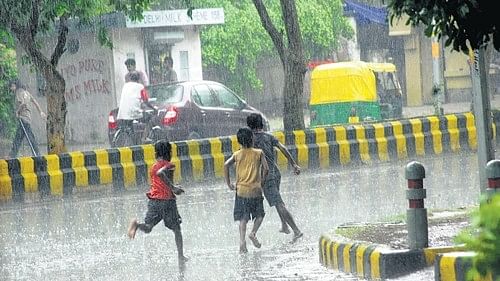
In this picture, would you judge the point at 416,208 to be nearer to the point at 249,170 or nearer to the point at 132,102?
the point at 249,170

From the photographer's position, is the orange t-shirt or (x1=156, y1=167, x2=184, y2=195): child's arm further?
the orange t-shirt

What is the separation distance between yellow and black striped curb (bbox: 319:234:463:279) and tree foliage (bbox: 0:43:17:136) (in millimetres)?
20275

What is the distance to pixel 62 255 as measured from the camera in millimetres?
12609

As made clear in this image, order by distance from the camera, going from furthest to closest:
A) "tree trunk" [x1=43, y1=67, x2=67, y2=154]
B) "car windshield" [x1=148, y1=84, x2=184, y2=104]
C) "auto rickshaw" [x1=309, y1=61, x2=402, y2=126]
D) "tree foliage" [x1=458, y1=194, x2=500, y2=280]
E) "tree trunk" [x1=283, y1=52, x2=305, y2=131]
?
"auto rickshaw" [x1=309, y1=61, x2=402, y2=126]
"car windshield" [x1=148, y1=84, x2=184, y2=104]
"tree trunk" [x1=283, y1=52, x2=305, y2=131]
"tree trunk" [x1=43, y1=67, x2=67, y2=154]
"tree foliage" [x1=458, y1=194, x2=500, y2=280]

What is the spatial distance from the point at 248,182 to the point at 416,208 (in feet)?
9.64

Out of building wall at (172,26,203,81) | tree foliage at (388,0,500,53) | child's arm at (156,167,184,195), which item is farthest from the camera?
building wall at (172,26,203,81)

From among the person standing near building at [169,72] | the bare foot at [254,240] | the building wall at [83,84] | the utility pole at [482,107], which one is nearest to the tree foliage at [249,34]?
the building wall at [83,84]

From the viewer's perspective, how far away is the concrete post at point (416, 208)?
934 cm

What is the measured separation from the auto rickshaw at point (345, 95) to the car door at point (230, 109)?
7150mm

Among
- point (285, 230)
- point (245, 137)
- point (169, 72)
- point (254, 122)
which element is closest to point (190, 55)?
point (169, 72)

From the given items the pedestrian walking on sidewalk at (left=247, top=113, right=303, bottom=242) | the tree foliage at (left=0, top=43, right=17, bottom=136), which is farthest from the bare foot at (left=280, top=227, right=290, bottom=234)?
the tree foliage at (left=0, top=43, right=17, bottom=136)

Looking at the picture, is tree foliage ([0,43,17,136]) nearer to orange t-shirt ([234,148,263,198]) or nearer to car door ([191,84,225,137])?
car door ([191,84,225,137])

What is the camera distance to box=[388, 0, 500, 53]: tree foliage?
19.6ft

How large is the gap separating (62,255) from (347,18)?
105ft
